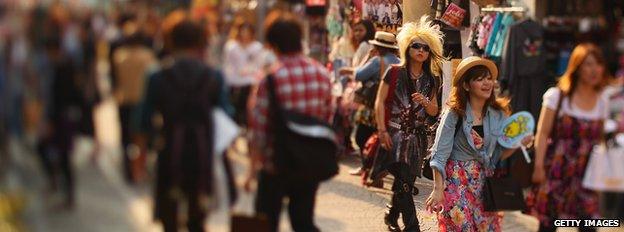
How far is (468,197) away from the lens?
505 centimetres

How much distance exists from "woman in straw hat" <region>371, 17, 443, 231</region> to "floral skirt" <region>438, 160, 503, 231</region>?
0.63 metres

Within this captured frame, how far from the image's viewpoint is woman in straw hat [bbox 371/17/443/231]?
5547 millimetres

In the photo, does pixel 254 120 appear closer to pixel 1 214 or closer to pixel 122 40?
pixel 122 40

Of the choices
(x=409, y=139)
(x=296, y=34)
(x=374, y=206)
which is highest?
(x=296, y=34)

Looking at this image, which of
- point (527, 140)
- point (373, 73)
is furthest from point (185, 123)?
point (373, 73)

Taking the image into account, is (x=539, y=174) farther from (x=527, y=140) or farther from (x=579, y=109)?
(x=527, y=140)

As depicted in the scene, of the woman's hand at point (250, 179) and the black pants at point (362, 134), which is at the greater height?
the woman's hand at point (250, 179)

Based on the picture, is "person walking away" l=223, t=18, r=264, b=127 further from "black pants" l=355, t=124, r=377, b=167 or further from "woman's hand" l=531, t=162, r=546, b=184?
"black pants" l=355, t=124, r=377, b=167

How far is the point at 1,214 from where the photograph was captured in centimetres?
346

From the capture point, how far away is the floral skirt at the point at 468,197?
504 centimetres

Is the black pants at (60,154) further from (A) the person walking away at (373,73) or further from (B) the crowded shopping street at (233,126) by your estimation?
(A) the person walking away at (373,73)

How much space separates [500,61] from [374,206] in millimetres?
1604

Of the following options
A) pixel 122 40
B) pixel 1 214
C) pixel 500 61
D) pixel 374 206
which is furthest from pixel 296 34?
pixel 500 61

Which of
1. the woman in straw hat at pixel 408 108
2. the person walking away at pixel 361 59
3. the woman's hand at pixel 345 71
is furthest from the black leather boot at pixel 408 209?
the woman's hand at pixel 345 71
